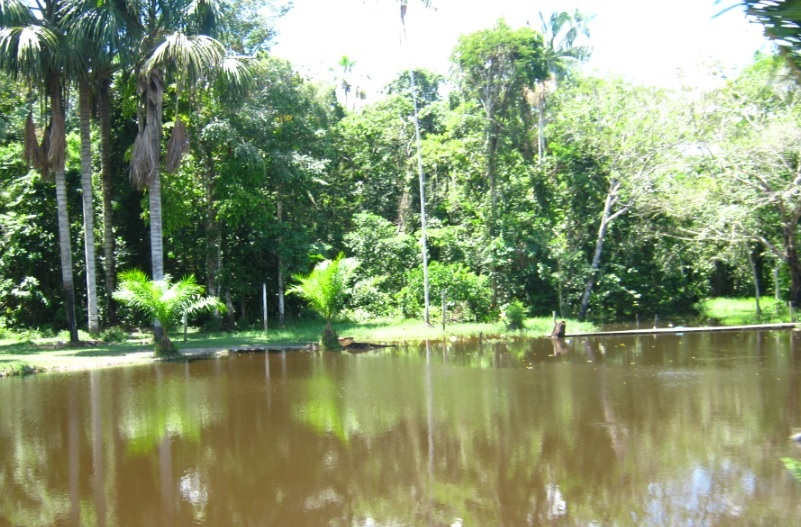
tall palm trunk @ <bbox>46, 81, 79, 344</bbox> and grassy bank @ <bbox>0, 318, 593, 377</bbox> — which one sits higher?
tall palm trunk @ <bbox>46, 81, 79, 344</bbox>

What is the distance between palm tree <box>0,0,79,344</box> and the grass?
70.5 ft

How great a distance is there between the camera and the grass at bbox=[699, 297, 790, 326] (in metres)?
25.1

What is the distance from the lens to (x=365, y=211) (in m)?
30.2

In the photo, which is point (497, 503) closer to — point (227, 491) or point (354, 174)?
point (227, 491)

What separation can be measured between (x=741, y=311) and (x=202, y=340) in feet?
63.4

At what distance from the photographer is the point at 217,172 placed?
77.4ft

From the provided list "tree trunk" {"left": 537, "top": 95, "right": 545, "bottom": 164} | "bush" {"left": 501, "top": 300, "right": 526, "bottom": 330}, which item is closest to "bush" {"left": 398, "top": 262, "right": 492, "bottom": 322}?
"bush" {"left": 501, "top": 300, "right": 526, "bottom": 330}

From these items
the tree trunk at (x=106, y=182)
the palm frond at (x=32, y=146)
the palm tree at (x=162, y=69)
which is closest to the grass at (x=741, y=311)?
the palm tree at (x=162, y=69)

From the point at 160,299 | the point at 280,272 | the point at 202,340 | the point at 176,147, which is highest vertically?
the point at 176,147

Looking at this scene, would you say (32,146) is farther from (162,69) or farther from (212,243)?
(212,243)

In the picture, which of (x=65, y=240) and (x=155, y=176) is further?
(x=155, y=176)

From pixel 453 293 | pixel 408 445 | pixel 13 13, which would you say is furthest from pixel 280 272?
pixel 408 445

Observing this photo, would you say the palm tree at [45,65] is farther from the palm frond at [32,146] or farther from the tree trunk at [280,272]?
the tree trunk at [280,272]

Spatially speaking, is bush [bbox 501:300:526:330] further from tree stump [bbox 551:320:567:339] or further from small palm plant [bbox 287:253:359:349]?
small palm plant [bbox 287:253:359:349]
